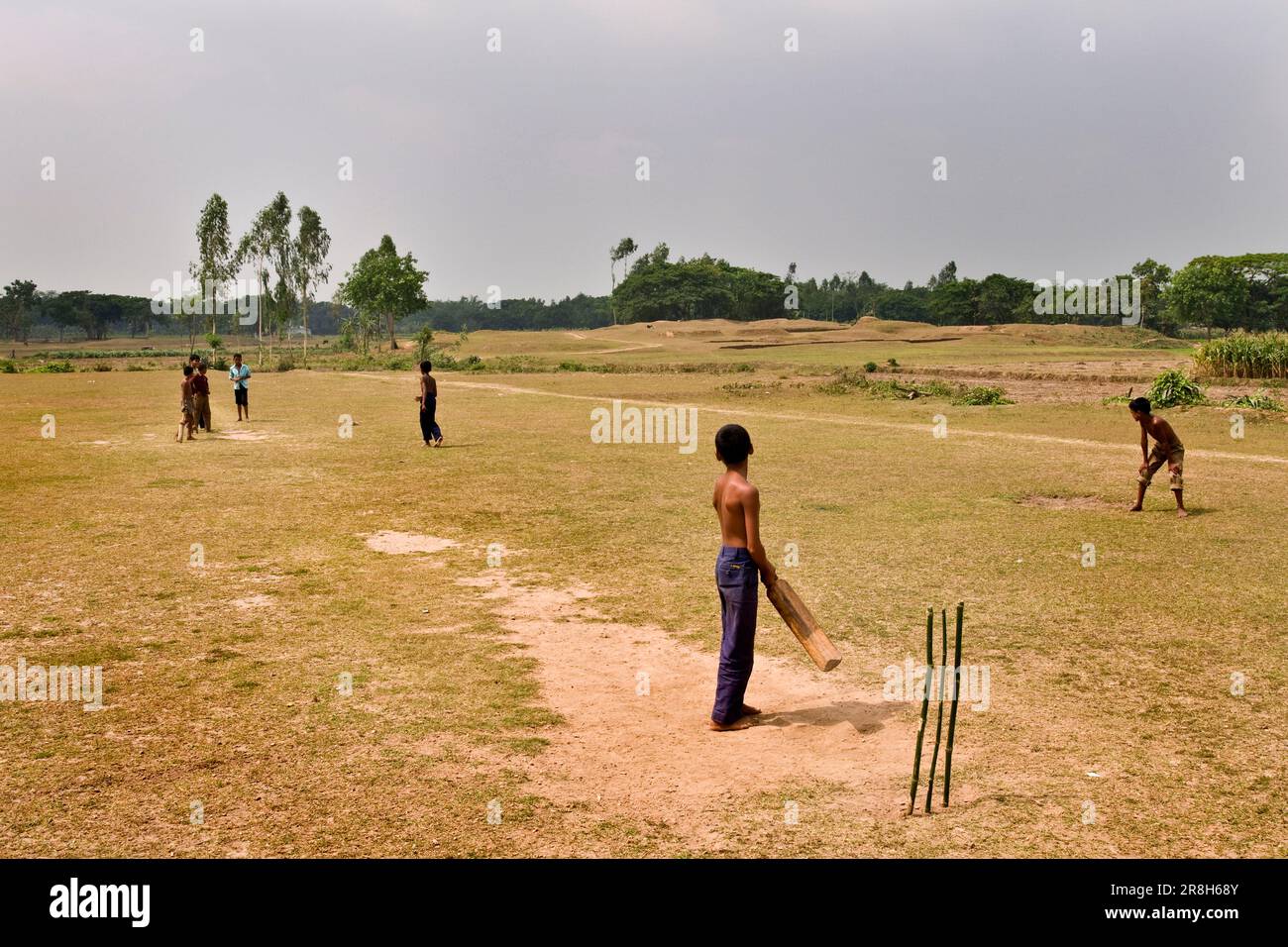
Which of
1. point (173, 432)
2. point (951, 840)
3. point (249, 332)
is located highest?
point (249, 332)

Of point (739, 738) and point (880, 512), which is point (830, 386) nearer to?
point (880, 512)

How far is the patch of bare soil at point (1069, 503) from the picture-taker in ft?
53.6

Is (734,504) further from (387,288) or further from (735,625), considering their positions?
(387,288)

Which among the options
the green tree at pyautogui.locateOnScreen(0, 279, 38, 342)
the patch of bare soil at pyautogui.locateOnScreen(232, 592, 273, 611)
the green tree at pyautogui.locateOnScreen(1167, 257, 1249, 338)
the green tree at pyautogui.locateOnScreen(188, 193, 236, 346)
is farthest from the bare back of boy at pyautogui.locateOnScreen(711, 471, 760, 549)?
the green tree at pyautogui.locateOnScreen(0, 279, 38, 342)

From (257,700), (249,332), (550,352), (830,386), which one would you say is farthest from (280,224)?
(257,700)

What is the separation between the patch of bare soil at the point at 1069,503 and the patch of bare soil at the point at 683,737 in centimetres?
910

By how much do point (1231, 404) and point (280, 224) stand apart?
254 feet

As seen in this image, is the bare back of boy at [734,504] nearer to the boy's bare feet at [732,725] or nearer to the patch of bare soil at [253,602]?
the boy's bare feet at [732,725]

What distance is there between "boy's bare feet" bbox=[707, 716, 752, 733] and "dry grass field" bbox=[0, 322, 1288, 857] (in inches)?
6.6

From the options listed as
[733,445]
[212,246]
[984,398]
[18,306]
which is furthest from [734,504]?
[18,306]

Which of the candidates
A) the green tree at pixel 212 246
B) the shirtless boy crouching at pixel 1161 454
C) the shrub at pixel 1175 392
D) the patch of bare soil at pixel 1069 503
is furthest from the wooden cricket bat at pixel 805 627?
the green tree at pixel 212 246

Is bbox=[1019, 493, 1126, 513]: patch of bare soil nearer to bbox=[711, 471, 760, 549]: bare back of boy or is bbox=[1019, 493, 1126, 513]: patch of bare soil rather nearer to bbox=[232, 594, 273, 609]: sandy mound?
bbox=[711, 471, 760, 549]: bare back of boy

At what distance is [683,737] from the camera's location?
7266 millimetres

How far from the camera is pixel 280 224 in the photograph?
8888cm
